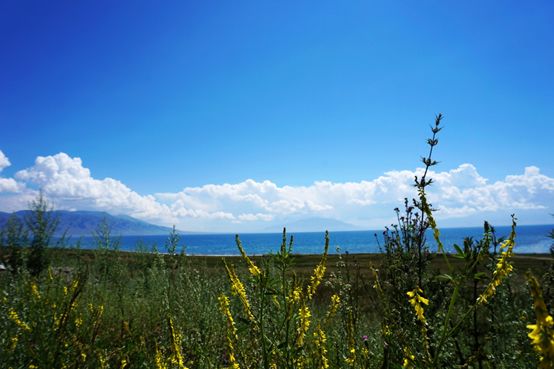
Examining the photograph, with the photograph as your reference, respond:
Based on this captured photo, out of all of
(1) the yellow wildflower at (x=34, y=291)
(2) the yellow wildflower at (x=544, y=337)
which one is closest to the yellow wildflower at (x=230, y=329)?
(2) the yellow wildflower at (x=544, y=337)

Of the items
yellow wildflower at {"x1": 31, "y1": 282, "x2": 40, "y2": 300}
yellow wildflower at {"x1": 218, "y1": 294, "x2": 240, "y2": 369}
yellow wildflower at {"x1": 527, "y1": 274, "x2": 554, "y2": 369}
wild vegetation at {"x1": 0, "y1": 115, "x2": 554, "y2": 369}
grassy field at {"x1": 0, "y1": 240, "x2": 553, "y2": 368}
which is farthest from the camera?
yellow wildflower at {"x1": 31, "y1": 282, "x2": 40, "y2": 300}

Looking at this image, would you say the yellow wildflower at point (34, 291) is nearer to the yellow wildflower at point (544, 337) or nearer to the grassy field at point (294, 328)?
the grassy field at point (294, 328)

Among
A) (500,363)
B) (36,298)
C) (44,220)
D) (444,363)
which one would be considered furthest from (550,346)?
(44,220)

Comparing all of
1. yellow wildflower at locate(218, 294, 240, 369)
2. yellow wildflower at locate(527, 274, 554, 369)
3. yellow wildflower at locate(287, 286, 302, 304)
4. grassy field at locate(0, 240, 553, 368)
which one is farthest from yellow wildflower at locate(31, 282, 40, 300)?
yellow wildflower at locate(527, 274, 554, 369)

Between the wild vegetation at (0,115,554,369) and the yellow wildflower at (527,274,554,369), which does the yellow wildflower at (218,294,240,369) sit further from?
the yellow wildflower at (527,274,554,369)

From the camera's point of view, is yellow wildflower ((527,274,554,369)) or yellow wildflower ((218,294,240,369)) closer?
yellow wildflower ((527,274,554,369))

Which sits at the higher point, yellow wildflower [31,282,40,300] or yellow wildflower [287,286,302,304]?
yellow wildflower [287,286,302,304]

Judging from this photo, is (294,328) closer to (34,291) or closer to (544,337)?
(544,337)

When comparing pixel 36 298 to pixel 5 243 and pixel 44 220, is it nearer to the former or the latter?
pixel 44 220

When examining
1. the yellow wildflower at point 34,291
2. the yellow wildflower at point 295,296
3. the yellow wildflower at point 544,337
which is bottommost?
the yellow wildflower at point 34,291

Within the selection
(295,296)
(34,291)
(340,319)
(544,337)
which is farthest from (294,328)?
(34,291)

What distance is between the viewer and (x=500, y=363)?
141 inches

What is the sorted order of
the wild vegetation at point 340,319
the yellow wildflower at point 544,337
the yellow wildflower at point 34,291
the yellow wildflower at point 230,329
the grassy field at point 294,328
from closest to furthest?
the yellow wildflower at point 544,337
the wild vegetation at point 340,319
the grassy field at point 294,328
the yellow wildflower at point 230,329
the yellow wildflower at point 34,291

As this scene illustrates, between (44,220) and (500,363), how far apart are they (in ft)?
54.1
